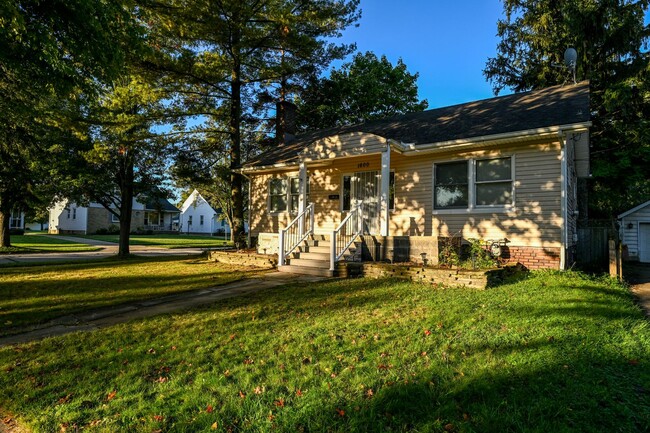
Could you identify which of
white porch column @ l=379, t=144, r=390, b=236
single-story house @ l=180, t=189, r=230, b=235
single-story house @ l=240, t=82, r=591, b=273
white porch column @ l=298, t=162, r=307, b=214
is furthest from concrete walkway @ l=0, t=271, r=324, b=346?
single-story house @ l=180, t=189, r=230, b=235

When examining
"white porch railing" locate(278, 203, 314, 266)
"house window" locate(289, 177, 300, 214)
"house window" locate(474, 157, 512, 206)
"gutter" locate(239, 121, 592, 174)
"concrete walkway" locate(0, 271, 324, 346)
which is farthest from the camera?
"house window" locate(289, 177, 300, 214)

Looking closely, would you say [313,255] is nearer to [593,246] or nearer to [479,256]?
[479,256]

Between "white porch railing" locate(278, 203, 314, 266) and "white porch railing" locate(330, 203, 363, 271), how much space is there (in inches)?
46.3

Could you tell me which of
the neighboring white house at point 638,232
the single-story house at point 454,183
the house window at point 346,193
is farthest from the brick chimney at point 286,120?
the neighboring white house at point 638,232

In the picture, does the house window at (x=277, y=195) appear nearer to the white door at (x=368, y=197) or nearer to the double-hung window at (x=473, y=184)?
the white door at (x=368, y=197)

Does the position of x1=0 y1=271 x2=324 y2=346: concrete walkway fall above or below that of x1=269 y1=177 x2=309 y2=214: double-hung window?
below

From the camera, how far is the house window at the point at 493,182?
9.27 m

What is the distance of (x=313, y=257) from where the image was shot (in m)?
9.87

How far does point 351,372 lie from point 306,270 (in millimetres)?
6250

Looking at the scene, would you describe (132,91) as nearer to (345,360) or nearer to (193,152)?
(193,152)

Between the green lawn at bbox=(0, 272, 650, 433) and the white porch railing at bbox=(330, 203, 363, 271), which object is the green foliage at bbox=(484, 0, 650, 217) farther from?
the green lawn at bbox=(0, 272, 650, 433)

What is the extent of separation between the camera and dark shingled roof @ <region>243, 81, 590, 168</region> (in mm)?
9070

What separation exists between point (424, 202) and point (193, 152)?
1137 cm

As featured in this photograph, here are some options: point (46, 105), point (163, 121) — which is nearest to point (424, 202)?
point (163, 121)
